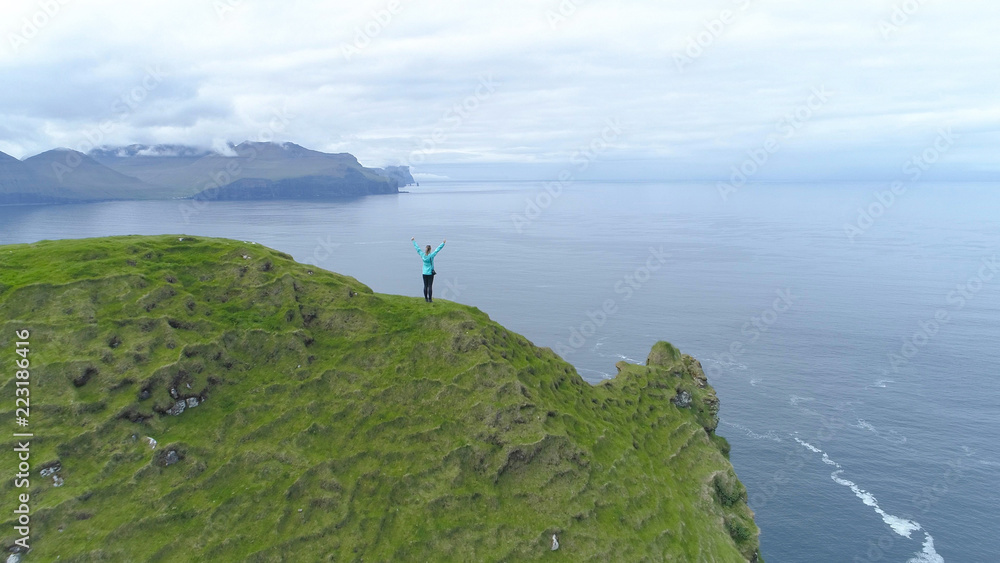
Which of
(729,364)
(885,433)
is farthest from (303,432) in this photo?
(729,364)

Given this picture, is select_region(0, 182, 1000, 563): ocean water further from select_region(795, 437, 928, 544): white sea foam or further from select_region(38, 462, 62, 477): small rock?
select_region(38, 462, 62, 477): small rock

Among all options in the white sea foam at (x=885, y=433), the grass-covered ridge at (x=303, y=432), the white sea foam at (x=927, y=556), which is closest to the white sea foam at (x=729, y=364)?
the white sea foam at (x=885, y=433)

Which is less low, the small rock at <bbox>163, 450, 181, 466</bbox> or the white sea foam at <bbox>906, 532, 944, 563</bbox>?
the small rock at <bbox>163, 450, 181, 466</bbox>

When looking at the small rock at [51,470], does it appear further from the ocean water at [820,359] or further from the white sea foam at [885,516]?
the white sea foam at [885,516]

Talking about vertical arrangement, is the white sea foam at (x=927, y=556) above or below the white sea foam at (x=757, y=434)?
below

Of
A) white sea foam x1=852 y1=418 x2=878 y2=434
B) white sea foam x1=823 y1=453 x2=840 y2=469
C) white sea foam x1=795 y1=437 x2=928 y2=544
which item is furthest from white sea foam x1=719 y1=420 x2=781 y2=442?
white sea foam x1=852 y1=418 x2=878 y2=434

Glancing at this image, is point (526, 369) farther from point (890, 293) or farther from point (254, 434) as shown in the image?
point (890, 293)

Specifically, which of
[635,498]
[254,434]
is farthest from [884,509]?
[254,434]

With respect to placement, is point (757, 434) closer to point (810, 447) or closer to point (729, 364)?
point (810, 447)
